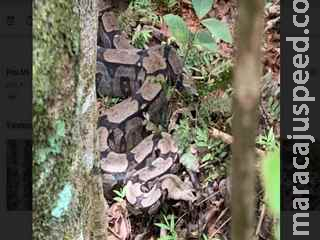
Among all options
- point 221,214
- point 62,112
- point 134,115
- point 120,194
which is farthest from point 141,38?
point 62,112

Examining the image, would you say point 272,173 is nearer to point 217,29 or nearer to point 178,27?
point 217,29

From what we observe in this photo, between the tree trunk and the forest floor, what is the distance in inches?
118

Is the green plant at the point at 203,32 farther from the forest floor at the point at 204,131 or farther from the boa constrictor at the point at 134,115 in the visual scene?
the boa constrictor at the point at 134,115

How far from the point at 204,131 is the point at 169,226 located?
0.98m

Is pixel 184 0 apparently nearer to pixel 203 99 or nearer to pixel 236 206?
pixel 203 99

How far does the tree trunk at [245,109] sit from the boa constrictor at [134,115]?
12.5 ft

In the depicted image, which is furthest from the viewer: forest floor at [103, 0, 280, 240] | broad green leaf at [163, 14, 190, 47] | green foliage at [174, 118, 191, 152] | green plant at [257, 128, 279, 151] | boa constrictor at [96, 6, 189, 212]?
green foliage at [174, 118, 191, 152]

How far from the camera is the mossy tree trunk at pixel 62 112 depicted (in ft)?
7.07

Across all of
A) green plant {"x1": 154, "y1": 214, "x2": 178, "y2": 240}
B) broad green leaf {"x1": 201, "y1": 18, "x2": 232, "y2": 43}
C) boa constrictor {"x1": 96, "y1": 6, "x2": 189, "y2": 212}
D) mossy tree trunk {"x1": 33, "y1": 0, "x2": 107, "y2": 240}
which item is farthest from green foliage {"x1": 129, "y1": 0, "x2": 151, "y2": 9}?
mossy tree trunk {"x1": 33, "y1": 0, "x2": 107, "y2": 240}

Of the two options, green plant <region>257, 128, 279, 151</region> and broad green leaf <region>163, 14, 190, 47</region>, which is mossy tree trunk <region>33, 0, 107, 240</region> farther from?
green plant <region>257, 128, 279, 151</region>

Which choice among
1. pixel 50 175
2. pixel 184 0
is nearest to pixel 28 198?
pixel 50 175

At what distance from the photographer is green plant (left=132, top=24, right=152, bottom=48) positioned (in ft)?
20.6

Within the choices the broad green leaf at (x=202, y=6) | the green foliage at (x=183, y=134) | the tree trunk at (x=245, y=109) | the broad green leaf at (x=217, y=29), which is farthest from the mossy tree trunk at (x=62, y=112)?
the green foliage at (x=183, y=134)

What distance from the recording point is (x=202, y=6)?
401 cm
